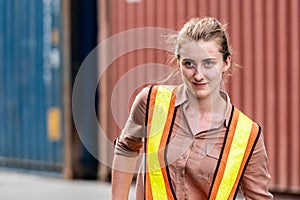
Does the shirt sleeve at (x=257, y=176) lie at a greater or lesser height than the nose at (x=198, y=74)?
lesser

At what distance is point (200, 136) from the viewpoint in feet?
11.1

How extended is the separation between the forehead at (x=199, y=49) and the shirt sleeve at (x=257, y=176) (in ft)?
1.11

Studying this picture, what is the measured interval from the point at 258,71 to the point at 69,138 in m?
3.75

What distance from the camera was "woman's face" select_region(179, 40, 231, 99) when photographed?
333 centimetres

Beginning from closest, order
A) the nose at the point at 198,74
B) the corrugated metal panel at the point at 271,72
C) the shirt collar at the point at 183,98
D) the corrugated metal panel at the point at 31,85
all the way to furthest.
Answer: the nose at the point at 198,74 → the shirt collar at the point at 183,98 → the corrugated metal panel at the point at 271,72 → the corrugated metal panel at the point at 31,85

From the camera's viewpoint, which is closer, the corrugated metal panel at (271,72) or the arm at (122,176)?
the arm at (122,176)

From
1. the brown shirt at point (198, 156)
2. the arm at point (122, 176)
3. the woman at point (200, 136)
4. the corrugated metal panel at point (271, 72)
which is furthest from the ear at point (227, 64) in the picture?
the corrugated metal panel at point (271, 72)

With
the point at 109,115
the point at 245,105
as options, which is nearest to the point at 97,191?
→ the point at 109,115

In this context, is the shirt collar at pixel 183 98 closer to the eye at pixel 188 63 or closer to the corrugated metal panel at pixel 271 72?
the eye at pixel 188 63

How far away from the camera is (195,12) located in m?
10.3

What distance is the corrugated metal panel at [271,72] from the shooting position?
9141 millimetres

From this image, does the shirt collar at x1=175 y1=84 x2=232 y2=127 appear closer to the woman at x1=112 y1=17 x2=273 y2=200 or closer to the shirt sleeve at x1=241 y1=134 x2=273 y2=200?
the woman at x1=112 y1=17 x2=273 y2=200

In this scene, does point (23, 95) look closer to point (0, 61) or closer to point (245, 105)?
point (0, 61)

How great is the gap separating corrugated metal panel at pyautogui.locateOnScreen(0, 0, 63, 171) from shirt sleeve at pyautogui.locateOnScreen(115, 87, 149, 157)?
29.5ft
